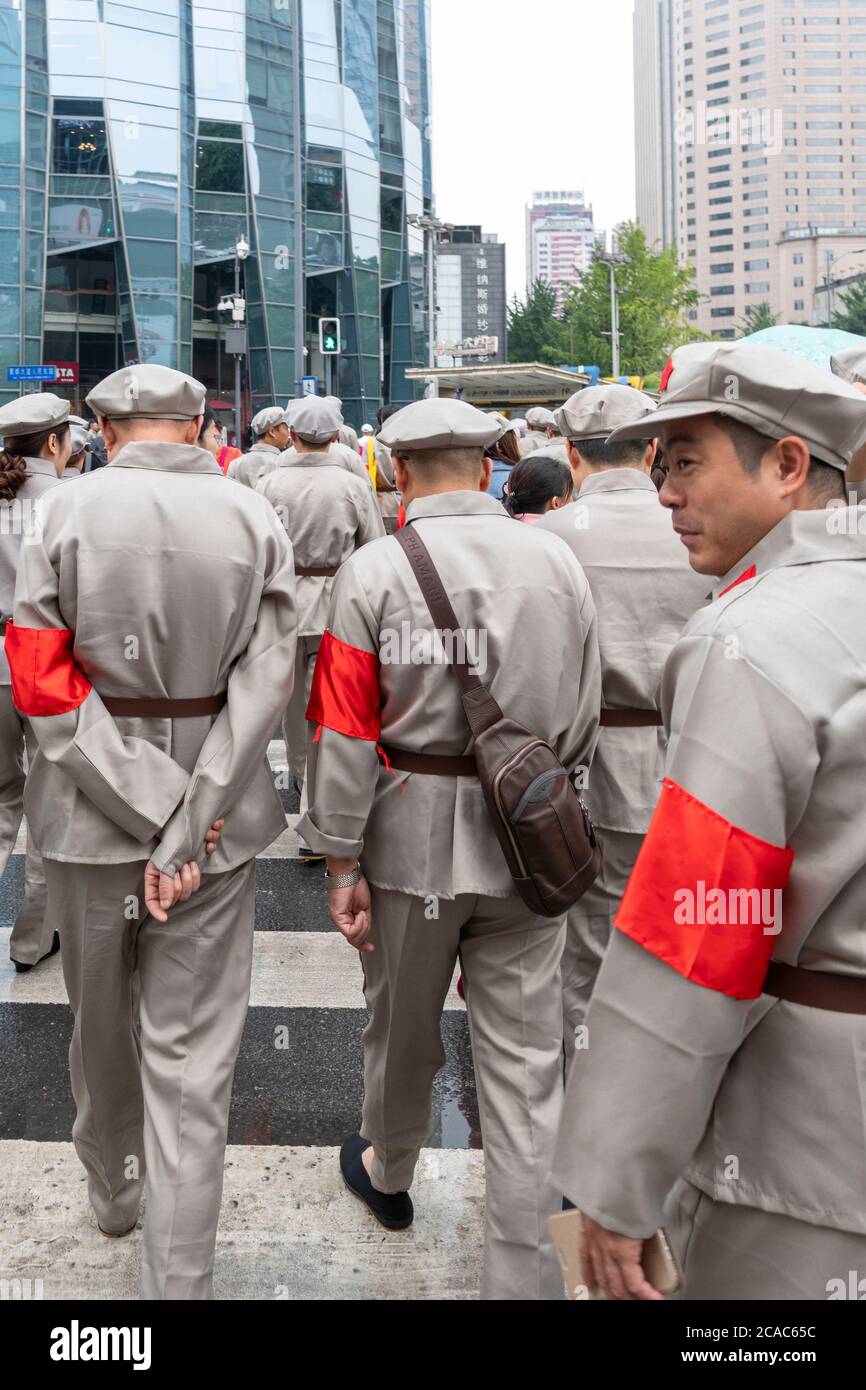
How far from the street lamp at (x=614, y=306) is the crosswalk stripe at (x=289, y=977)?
178ft

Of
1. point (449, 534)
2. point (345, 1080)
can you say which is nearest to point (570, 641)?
point (449, 534)

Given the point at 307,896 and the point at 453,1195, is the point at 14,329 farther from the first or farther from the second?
the point at 453,1195

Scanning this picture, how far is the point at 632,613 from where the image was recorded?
389cm

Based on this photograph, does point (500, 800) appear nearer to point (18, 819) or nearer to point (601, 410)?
point (601, 410)

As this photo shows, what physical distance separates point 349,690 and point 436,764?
0.92ft

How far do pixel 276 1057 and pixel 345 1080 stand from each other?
1.05 feet

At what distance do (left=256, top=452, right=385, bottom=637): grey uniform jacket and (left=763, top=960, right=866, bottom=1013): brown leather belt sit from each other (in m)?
5.40

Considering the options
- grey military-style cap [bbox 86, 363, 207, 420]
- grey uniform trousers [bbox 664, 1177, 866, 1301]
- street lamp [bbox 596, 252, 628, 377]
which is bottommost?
grey uniform trousers [bbox 664, 1177, 866, 1301]

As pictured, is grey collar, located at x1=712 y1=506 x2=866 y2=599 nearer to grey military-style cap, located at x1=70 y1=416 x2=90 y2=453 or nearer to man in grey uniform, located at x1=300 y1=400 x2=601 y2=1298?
man in grey uniform, located at x1=300 y1=400 x2=601 y2=1298

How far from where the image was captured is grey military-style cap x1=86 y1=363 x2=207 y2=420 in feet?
10.5

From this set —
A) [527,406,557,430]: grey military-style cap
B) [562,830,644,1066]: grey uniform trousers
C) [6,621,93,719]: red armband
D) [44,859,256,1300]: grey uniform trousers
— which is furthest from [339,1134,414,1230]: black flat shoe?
[527,406,557,430]: grey military-style cap

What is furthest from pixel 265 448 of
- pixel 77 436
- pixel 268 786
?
pixel 268 786

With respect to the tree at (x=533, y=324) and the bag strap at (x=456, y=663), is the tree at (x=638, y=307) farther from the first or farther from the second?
the bag strap at (x=456, y=663)

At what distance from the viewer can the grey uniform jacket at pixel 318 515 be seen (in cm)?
693
